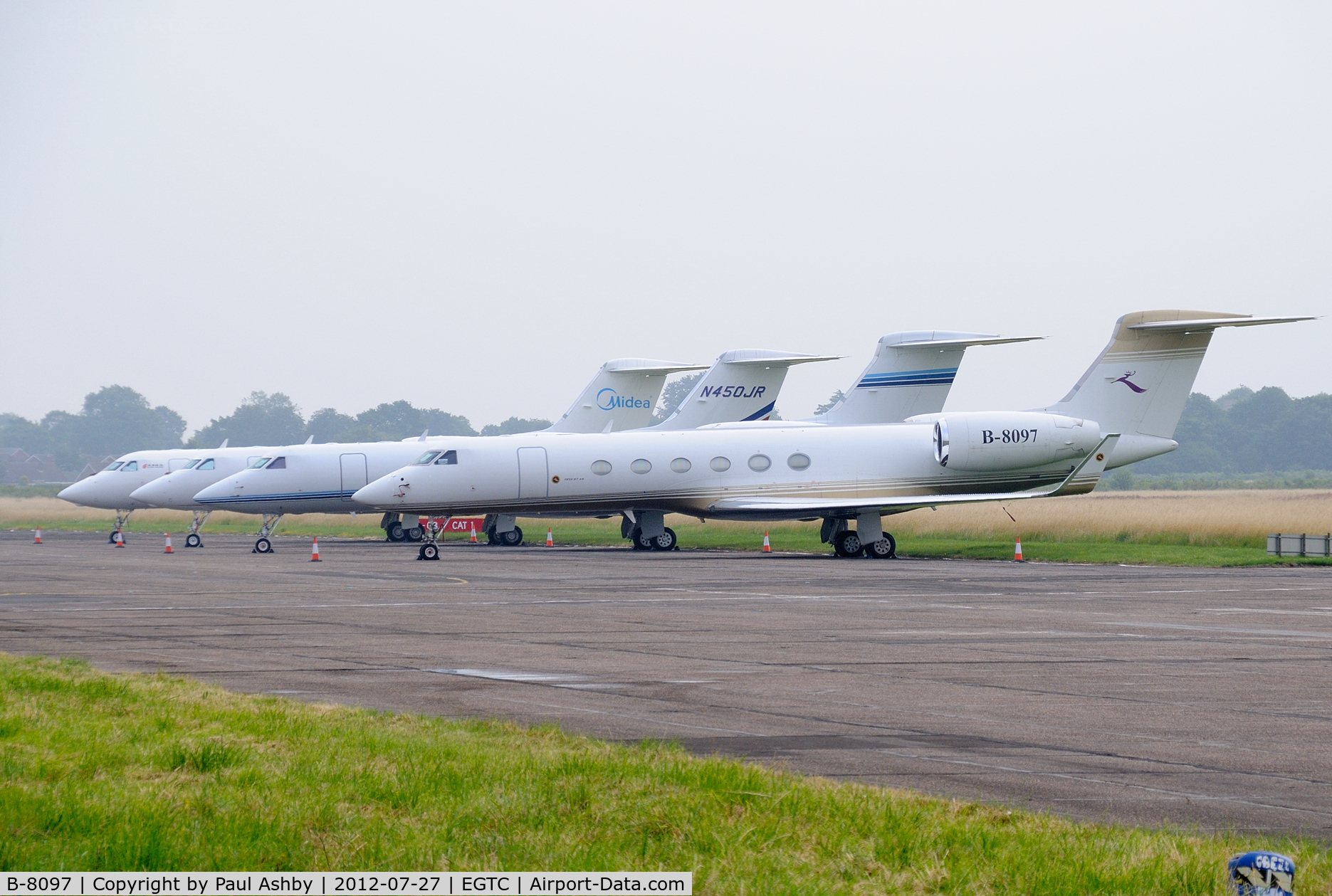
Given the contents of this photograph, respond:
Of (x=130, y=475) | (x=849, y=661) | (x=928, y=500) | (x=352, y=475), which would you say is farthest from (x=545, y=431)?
(x=849, y=661)

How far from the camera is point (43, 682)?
10375 mm

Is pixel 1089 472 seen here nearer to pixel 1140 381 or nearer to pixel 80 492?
pixel 1140 381

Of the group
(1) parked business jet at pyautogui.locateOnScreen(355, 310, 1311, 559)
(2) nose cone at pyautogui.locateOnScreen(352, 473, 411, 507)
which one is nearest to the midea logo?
(1) parked business jet at pyautogui.locateOnScreen(355, 310, 1311, 559)

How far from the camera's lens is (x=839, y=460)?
35.8 metres

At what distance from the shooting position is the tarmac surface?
25.9 ft

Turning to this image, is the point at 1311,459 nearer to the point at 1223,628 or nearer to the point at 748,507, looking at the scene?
the point at 748,507

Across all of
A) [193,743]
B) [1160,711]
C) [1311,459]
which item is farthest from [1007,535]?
[1311,459]

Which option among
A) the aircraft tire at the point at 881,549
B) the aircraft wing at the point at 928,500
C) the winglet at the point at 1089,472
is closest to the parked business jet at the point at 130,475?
the aircraft wing at the point at 928,500

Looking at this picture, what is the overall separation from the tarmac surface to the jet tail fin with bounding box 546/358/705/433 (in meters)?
20.4

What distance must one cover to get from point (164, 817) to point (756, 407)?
39.3 meters

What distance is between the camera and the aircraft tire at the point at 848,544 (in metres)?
34.1

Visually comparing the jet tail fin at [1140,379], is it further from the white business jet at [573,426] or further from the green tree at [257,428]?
the green tree at [257,428]

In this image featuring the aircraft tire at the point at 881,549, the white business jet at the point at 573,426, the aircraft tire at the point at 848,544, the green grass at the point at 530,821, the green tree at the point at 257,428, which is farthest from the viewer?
the green tree at the point at 257,428

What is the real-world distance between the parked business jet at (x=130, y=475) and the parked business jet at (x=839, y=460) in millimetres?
13800
